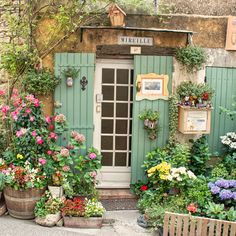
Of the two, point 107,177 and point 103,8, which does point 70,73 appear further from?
point 107,177

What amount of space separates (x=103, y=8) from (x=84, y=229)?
12.6 ft

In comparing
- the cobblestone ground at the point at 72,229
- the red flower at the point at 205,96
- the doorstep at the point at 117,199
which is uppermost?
the red flower at the point at 205,96

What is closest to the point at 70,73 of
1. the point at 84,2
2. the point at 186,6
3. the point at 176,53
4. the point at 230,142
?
the point at 84,2

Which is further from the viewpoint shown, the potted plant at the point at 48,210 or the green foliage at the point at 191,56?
the green foliage at the point at 191,56

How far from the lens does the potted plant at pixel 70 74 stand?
24.0 ft

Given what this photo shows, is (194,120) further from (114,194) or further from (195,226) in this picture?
(195,226)

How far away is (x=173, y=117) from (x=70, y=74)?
2.09 meters

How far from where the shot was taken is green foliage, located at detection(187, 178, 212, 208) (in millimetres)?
6528

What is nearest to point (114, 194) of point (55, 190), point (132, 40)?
point (55, 190)

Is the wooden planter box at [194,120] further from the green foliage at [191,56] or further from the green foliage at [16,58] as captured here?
the green foliage at [16,58]

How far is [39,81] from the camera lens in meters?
7.14

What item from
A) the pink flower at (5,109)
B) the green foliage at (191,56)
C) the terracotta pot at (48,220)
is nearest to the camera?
the terracotta pot at (48,220)

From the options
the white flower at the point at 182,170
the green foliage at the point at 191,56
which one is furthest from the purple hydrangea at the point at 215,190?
the green foliage at the point at 191,56

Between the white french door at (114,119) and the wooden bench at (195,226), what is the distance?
7.26ft
